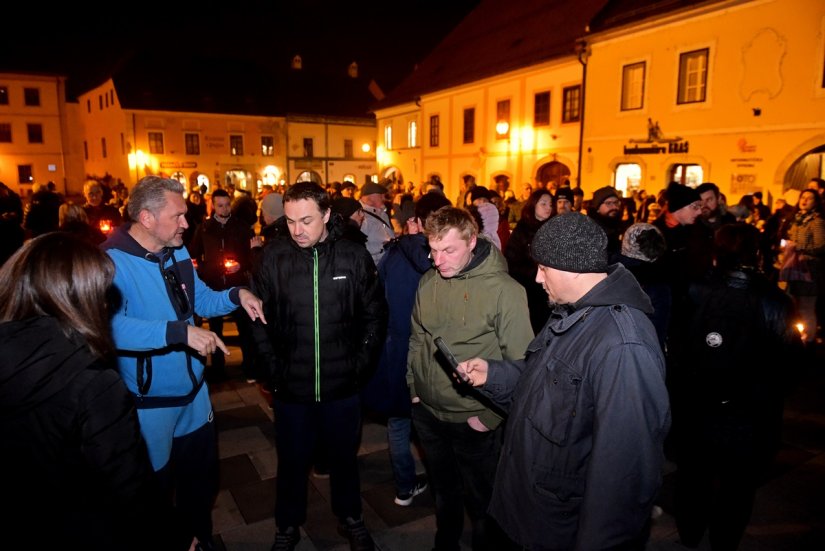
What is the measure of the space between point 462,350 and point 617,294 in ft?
3.98

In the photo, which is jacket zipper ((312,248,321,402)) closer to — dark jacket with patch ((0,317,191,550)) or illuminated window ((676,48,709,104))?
dark jacket with patch ((0,317,191,550))

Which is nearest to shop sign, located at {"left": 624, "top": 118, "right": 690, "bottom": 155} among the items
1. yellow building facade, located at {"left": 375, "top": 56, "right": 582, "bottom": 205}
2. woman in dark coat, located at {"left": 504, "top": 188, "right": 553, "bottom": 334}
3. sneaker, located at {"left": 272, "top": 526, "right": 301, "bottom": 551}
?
yellow building facade, located at {"left": 375, "top": 56, "right": 582, "bottom": 205}

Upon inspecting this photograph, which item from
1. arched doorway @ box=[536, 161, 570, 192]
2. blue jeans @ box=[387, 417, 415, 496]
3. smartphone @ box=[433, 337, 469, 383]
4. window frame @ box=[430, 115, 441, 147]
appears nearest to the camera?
smartphone @ box=[433, 337, 469, 383]

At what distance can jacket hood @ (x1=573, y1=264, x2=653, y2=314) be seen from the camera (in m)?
1.99

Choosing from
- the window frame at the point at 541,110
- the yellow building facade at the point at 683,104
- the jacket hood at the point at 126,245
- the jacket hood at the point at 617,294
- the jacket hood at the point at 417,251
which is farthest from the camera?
the window frame at the point at 541,110

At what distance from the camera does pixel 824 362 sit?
698cm

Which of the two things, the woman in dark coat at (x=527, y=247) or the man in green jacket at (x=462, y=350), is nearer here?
the man in green jacket at (x=462, y=350)

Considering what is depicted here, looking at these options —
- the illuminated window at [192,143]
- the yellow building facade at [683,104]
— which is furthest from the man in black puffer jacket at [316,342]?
the illuminated window at [192,143]

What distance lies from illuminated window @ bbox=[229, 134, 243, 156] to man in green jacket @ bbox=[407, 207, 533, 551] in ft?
148

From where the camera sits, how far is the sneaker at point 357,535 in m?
3.40

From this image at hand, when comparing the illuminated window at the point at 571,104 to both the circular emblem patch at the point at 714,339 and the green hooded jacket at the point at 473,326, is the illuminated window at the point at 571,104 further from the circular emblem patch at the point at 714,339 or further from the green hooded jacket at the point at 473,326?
the green hooded jacket at the point at 473,326

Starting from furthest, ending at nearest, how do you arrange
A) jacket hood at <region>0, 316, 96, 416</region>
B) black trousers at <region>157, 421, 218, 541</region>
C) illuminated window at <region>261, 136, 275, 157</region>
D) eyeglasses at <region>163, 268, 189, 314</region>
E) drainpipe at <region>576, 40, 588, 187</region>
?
illuminated window at <region>261, 136, 275, 157</region>, drainpipe at <region>576, 40, 588, 187</region>, black trousers at <region>157, 421, 218, 541</region>, eyeglasses at <region>163, 268, 189, 314</region>, jacket hood at <region>0, 316, 96, 416</region>

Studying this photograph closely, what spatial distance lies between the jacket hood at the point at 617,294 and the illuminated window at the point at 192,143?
45.6 m

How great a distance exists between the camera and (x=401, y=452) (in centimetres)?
398
